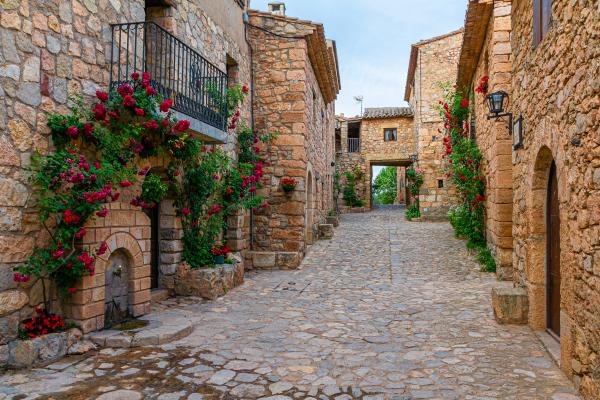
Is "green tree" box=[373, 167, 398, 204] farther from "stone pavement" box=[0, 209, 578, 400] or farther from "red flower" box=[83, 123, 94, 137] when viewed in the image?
"red flower" box=[83, 123, 94, 137]

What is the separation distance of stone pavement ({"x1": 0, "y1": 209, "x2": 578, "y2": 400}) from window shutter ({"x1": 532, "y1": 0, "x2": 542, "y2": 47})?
9.69ft

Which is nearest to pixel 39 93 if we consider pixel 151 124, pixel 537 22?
pixel 151 124

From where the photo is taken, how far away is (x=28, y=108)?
3.96 meters

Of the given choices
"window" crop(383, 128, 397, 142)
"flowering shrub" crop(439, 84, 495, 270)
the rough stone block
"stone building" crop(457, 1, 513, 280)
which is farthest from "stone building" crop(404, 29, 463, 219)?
the rough stone block

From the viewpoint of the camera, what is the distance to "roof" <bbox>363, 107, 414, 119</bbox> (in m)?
22.3

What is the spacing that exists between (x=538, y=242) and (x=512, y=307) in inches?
32.4

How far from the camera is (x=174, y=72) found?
5.52m

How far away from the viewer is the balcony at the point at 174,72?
513 cm

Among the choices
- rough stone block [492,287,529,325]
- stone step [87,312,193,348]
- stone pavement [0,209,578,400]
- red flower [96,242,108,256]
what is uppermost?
red flower [96,242,108,256]

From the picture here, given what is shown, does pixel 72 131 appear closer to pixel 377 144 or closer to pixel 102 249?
pixel 102 249

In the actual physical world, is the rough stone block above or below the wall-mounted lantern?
below

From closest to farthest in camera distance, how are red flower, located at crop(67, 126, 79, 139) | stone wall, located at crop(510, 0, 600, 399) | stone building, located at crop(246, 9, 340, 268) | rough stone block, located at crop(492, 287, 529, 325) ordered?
stone wall, located at crop(510, 0, 600, 399)
red flower, located at crop(67, 126, 79, 139)
rough stone block, located at crop(492, 287, 529, 325)
stone building, located at crop(246, 9, 340, 268)

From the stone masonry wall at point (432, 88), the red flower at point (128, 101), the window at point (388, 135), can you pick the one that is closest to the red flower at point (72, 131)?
the red flower at point (128, 101)

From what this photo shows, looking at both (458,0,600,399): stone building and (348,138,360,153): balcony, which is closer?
(458,0,600,399): stone building
